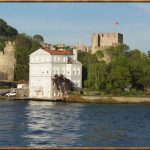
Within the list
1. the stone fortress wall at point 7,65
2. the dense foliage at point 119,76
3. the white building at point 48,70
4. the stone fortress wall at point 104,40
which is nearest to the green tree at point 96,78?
the dense foliage at point 119,76

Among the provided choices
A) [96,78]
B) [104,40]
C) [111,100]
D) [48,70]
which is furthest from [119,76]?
[104,40]

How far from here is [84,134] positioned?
13617 millimetres

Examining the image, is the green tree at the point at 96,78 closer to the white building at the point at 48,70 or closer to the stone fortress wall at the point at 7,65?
the white building at the point at 48,70

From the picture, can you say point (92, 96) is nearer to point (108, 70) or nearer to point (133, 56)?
point (108, 70)

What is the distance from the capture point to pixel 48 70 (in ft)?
139

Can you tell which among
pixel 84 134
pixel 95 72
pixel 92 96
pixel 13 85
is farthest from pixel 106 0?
pixel 13 85

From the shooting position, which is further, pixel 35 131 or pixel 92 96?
pixel 92 96

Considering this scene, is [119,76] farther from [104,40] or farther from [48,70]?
[104,40]

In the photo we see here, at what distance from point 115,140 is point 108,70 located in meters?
29.9

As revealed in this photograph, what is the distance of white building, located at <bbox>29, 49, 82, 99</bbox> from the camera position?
4200 centimetres

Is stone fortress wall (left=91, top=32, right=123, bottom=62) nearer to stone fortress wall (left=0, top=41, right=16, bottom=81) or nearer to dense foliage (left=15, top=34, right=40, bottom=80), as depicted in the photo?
dense foliage (left=15, top=34, right=40, bottom=80)

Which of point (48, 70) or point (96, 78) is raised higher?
point (48, 70)

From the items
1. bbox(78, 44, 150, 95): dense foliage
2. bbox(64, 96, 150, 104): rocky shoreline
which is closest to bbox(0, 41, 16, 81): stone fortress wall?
bbox(78, 44, 150, 95): dense foliage

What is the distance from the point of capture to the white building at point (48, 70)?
4200 centimetres
